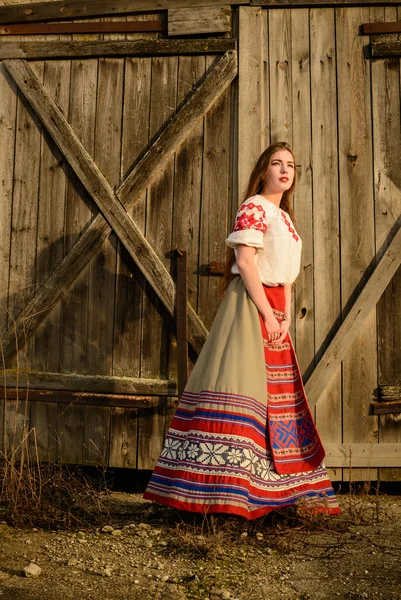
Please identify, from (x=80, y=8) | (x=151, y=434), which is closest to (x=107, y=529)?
(x=151, y=434)

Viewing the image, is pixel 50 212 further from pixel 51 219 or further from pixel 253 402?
pixel 253 402

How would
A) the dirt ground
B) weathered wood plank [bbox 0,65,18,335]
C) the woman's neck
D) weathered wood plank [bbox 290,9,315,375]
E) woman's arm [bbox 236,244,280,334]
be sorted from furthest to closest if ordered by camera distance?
1. weathered wood plank [bbox 0,65,18,335]
2. weathered wood plank [bbox 290,9,315,375]
3. the woman's neck
4. woman's arm [bbox 236,244,280,334]
5. the dirt ground

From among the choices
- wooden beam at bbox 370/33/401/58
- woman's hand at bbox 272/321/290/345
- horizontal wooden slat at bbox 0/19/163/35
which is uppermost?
horizontal wooden slat at bbox 0/19/163/35

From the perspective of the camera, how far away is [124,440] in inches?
172

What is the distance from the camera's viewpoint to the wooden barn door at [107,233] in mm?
4371

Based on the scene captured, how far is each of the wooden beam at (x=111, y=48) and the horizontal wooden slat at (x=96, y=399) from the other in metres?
2.31

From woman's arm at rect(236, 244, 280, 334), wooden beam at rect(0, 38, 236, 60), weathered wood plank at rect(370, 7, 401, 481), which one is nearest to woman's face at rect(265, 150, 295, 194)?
woman's arm at rect(236, 244, 280, 334)

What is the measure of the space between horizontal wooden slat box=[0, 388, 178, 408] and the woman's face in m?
1.69

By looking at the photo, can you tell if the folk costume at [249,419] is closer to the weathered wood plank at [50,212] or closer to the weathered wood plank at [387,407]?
the weathered wood plank at [387,407]

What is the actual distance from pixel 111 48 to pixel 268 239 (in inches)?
83.4

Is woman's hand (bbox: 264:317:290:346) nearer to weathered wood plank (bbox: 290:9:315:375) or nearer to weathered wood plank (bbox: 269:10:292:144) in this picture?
weathered wood plank (bbox: 290:9:315:375)

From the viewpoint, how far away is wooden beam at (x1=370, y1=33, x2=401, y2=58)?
4.30m

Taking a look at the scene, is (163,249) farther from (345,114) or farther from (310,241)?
(345,114)

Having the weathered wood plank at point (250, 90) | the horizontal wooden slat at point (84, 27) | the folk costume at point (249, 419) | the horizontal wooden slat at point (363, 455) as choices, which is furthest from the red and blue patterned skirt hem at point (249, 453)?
the horizontal wooden slat at point (84, 27)
